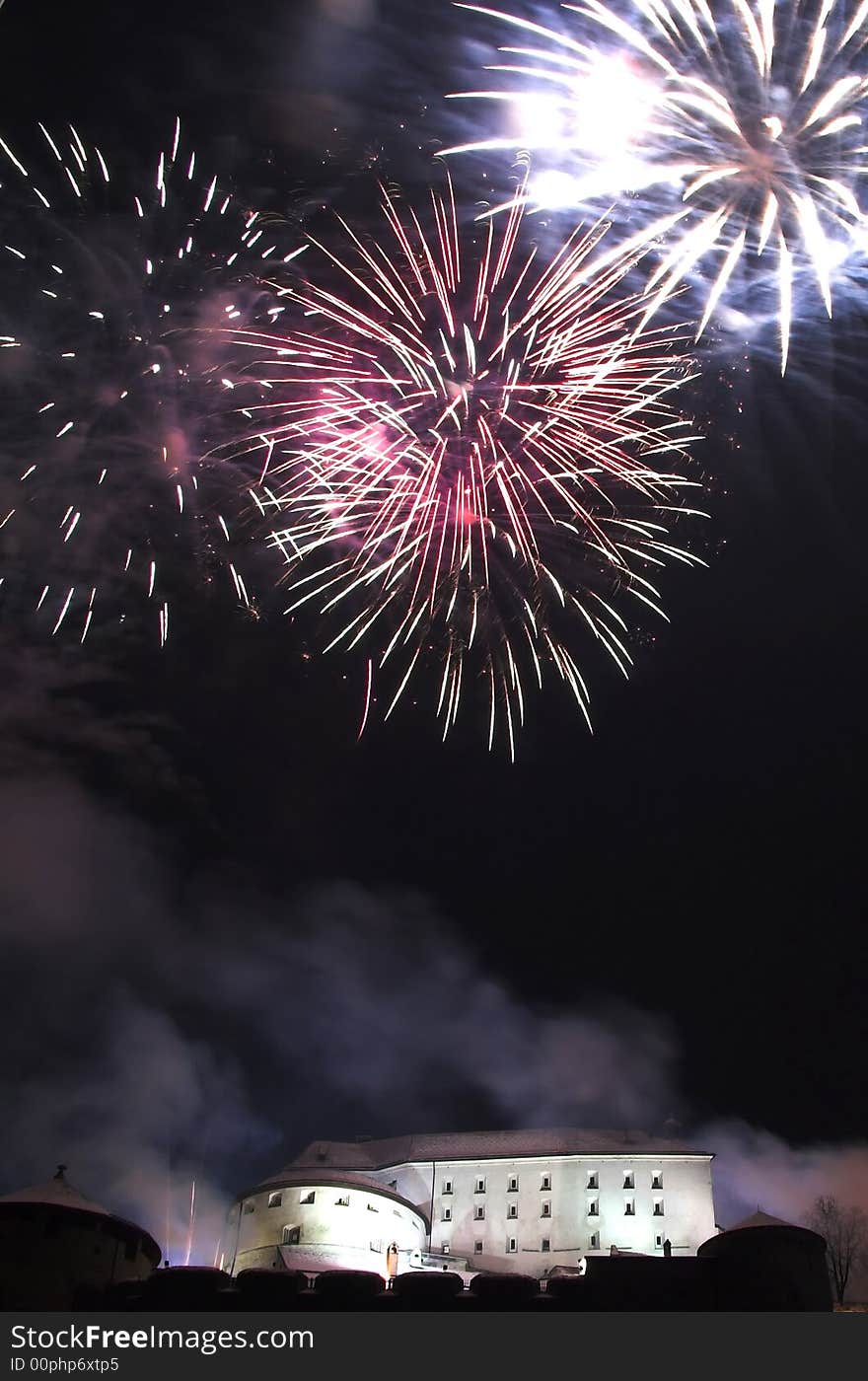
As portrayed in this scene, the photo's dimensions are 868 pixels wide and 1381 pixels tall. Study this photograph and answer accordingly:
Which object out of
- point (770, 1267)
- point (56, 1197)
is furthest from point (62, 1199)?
point (770, 1267)

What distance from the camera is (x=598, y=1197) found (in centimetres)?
5700

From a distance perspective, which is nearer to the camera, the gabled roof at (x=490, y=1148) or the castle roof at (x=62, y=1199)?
the castle roof at (x=62, y=1199)

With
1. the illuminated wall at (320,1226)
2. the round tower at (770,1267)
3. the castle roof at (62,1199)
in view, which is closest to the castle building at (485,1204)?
the illuminated wall at (320,1226)

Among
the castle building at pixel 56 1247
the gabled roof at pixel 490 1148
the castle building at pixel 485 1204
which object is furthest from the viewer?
the gabled roof at pixel 490 1148

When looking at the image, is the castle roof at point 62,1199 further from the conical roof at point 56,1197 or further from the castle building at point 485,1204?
the castle building at point 485,1204

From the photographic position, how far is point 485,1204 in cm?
5812

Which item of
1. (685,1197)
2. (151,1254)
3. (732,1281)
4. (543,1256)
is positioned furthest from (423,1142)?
(732,1281)

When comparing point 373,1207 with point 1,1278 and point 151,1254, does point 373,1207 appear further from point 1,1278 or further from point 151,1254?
point 1,1278

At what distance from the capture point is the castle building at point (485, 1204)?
2014 inches

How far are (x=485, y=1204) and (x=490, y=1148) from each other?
3262 millimetres

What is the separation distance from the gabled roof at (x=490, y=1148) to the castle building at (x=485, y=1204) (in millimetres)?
84

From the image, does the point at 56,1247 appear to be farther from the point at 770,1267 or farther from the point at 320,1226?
the point at 320,1226

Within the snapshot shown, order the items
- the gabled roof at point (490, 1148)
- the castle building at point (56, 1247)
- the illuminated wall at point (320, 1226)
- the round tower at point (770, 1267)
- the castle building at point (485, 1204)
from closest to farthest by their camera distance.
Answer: the castle building at point (56, 1247), the round tower at point (770, 1267), the illuminated wall at point (320, 1226), the castle building at point (485, 1204), the gabled roof at point (490, 1148)
